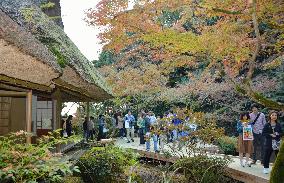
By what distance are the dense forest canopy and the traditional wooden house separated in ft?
5.88

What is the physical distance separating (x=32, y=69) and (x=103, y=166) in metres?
4.85

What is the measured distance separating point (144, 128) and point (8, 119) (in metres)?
7.78

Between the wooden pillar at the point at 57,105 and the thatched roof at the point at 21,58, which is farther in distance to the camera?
the wooden pillar at the point at 57,105

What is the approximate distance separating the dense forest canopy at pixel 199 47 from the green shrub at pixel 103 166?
313 centimetres

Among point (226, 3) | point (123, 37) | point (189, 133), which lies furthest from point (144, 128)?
point (226, 3)

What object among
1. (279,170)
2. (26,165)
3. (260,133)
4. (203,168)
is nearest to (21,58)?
(26,165)

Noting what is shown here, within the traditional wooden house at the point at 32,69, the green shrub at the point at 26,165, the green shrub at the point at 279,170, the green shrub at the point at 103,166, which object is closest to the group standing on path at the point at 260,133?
the green shrub at the point at 103,166

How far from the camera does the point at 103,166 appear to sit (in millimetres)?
9727

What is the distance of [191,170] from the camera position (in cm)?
1020

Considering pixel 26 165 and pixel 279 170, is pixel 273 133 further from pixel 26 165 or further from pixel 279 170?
pixel 26 165

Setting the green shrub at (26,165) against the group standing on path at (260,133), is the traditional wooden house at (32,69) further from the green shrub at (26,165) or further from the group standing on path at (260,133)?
the group standing on path at (260,133)

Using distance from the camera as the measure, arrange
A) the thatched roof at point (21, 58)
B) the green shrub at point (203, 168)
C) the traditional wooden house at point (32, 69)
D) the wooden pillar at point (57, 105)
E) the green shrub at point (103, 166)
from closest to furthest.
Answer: the thatched roof at point (21, 58) < the traditional wooden house at point (32, 69) < the green shrub at point (103, 166) < the green shrub at point (203, 168) < the wooden pillar at point (57, 105)

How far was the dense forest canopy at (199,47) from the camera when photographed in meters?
8.38

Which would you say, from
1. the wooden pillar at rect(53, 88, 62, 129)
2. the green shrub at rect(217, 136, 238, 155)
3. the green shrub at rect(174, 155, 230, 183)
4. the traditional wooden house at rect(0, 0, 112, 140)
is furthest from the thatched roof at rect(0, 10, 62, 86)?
the green shrub at rect(217, 136, 238, 155)
